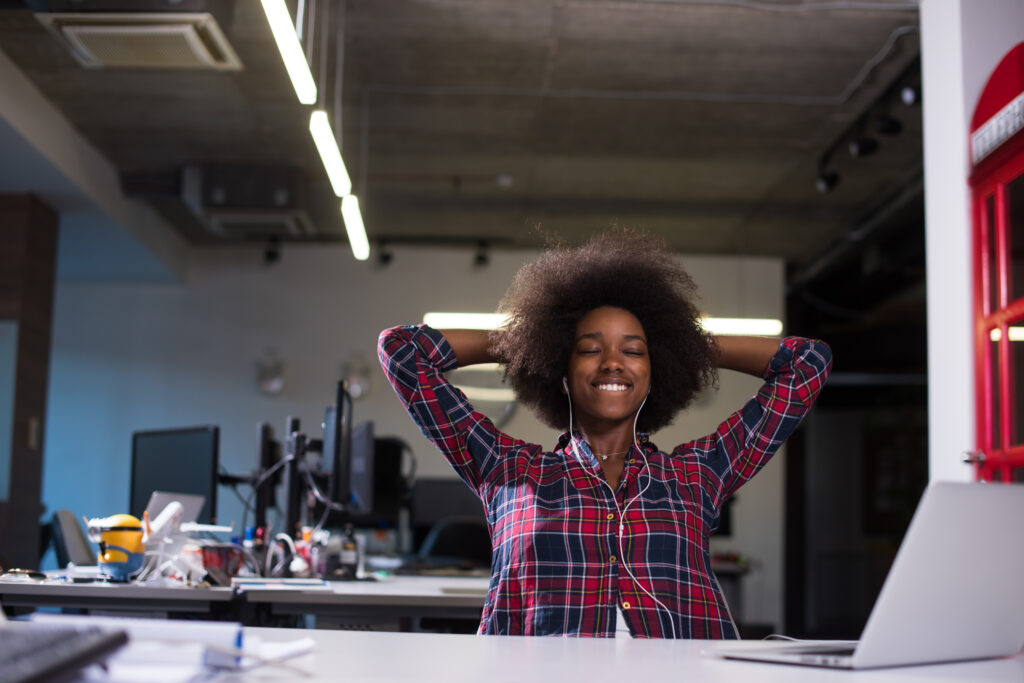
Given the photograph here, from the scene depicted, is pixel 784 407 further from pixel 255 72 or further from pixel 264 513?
pixel 255 72

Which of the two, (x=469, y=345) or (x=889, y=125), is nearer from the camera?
(x=469, y=345)

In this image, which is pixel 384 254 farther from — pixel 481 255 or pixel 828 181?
pixel 828 181

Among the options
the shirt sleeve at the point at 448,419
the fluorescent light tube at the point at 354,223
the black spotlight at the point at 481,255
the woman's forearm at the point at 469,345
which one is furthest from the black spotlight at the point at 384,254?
the shirt sleeve at the point at 448,419

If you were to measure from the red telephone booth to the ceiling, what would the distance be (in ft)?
4.80

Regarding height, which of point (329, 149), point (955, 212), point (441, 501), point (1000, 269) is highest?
point (329, 149)

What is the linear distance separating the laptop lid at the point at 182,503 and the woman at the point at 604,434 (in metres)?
1.33

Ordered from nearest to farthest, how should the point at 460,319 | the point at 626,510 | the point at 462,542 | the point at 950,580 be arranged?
1. the point at 950,580
2. the point at 626,510
3. the point at 462,542
4. the point at 460,319

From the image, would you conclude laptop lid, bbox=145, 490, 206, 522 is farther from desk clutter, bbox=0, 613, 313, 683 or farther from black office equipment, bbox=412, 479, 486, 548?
black office equipment, bbox=412, 479, 486, 548

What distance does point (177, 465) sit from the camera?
3566 mm

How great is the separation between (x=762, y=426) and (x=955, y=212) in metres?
1.82

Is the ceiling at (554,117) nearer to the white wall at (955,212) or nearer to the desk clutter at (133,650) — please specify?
the white wall at (955,212)

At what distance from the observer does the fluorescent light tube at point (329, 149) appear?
13.4 ft

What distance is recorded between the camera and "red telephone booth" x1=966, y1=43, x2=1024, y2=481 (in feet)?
10.0

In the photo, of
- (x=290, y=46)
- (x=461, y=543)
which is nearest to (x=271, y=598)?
(x=290, y=46)
